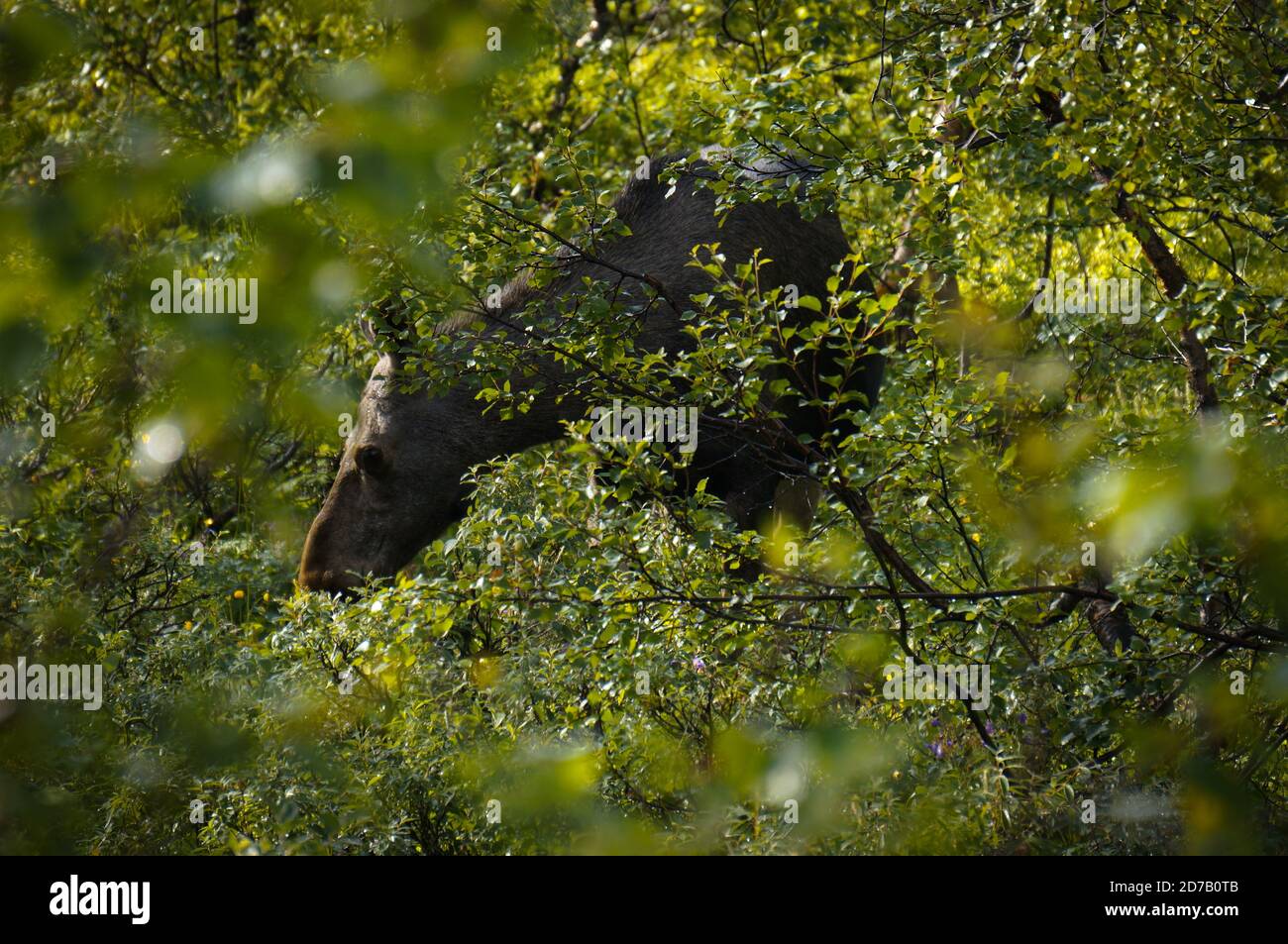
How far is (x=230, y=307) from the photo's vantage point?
181cm

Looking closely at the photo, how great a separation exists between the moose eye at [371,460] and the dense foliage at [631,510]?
647 mm

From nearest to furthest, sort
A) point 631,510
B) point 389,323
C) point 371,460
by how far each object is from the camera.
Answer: point 631,510, point 389,323, point 371,460

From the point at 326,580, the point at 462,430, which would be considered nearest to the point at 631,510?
the point at 462,430

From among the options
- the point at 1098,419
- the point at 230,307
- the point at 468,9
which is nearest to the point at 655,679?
the point at 1098,419

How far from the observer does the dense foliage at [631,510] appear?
67.4 inches

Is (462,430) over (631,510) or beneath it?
over

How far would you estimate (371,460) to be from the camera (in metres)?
6.57

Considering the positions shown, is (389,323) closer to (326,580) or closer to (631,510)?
(631,510)

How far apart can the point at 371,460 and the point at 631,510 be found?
2.49 metres

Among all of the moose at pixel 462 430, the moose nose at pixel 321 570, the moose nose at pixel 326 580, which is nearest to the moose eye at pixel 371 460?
the moose at pixel 462 430

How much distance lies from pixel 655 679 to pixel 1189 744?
1916 mm

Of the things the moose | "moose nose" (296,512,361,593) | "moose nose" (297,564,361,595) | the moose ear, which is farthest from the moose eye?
the moose ear

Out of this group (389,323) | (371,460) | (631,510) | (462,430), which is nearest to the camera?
(631,510)
